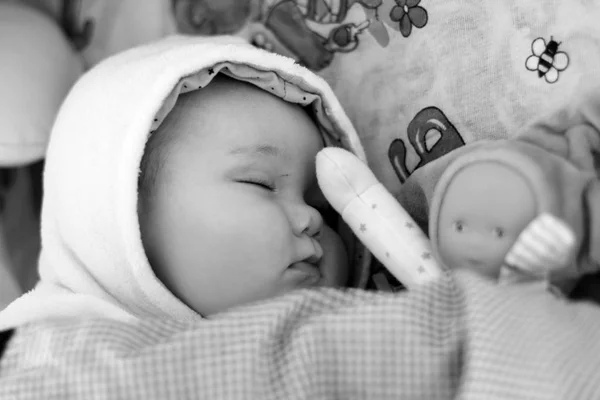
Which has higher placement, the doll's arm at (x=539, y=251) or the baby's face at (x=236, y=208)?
the doll's arm at (x=539, y=251)

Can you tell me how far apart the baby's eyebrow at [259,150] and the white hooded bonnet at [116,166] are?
0.33 feet

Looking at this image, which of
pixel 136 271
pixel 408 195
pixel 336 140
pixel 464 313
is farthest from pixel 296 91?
pixel 464 313

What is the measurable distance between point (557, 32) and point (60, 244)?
66 cm

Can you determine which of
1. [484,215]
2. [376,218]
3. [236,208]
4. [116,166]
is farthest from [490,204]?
[116,166]

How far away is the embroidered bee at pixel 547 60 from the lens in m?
0.75

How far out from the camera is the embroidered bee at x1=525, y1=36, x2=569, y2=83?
29.6 inches

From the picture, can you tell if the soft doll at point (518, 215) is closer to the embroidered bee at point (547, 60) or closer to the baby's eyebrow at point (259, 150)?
the embroidered bee at point (547, 60)

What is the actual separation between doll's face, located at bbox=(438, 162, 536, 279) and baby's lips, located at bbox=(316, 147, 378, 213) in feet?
0.49

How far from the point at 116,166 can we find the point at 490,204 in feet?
1.39

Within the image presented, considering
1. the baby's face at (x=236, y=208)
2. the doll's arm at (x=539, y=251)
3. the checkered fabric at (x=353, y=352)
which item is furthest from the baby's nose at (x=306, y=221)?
the doll's arm at (x=539, y=251)

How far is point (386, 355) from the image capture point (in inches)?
21.9

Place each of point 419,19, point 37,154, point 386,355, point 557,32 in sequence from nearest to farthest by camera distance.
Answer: point 386,355, point 557,32, point 419,19, point 37,154

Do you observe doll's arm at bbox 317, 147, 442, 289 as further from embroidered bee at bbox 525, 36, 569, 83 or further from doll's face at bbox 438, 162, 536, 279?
embroidered bee at bbox 525, 36, 569, 83

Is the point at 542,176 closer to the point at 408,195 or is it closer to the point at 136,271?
the point at 408,195
